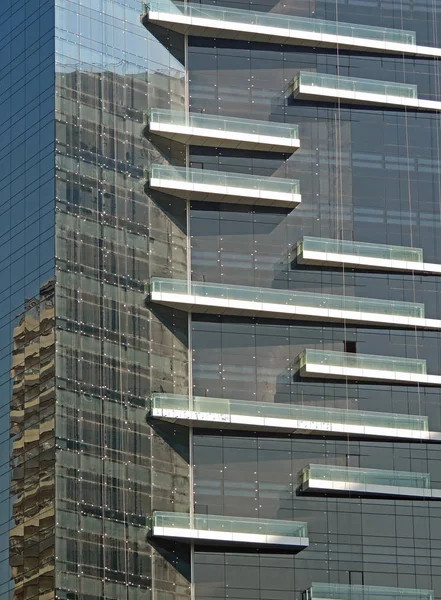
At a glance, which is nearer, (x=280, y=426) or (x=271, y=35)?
(x=280, y=426)

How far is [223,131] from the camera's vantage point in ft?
262

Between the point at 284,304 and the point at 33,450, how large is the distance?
43.1 feet

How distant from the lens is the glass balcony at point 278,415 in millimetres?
75938

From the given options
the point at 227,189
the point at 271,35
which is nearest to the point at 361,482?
the point at 227,189

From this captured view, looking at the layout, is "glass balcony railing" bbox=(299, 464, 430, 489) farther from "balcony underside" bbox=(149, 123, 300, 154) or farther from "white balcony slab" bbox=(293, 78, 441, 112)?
"white balcony slab" bbox=(293, 78, 441, 112)

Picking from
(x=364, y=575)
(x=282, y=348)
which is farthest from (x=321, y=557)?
(x=282, y=348)

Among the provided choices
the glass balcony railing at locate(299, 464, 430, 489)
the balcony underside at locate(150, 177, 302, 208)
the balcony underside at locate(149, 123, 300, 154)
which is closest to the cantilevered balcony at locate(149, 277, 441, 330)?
the balcony underside at locate(150, 177, 302, 208)

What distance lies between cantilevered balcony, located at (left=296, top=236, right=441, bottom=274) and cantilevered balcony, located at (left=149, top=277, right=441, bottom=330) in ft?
5.22

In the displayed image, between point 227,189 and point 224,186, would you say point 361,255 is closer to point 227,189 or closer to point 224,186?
point 227,189

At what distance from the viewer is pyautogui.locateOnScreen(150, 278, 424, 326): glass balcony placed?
77250 mm

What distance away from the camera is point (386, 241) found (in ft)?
269

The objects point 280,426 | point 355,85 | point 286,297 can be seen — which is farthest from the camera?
point 355,85

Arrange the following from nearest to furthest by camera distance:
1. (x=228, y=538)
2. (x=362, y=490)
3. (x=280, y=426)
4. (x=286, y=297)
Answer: (x=228, y=538) → (x=280, y=426) → (x=362, y=490) → (x=286, y=297)

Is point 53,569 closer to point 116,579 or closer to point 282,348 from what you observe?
point 116,579
